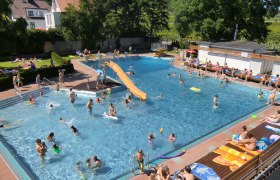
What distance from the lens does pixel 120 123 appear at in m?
17.6

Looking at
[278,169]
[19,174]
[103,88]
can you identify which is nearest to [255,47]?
[103,88]

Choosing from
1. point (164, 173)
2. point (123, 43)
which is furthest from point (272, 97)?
point (123, 43)

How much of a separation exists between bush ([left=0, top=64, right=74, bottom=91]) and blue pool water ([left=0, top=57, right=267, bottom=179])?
3273 mm

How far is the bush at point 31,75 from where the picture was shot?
22.4 m

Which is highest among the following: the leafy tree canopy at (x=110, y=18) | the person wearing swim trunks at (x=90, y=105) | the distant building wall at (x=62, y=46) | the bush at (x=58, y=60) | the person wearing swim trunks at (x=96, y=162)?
the leafy tree canopy at (x=110, y=18)

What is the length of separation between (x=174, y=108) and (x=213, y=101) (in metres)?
3.89

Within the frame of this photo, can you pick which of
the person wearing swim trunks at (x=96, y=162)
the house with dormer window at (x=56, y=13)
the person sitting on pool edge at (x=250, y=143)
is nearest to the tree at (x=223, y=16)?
the house with dormer window at (x=56, y=13)

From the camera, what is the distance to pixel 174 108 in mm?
20500

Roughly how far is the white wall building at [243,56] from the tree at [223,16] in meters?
4.47

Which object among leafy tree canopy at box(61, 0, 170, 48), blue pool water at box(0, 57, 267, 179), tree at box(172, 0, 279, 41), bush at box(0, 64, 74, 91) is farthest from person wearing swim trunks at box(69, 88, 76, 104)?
tree at box(172, 0, 279, 41)

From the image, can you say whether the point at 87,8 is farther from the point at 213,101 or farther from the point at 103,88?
the point at 213,101

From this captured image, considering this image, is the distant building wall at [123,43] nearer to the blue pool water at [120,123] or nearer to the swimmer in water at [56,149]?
the blue pool water at [120,123]

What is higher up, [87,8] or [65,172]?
[87,8]

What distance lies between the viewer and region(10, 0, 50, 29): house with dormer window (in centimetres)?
4977
